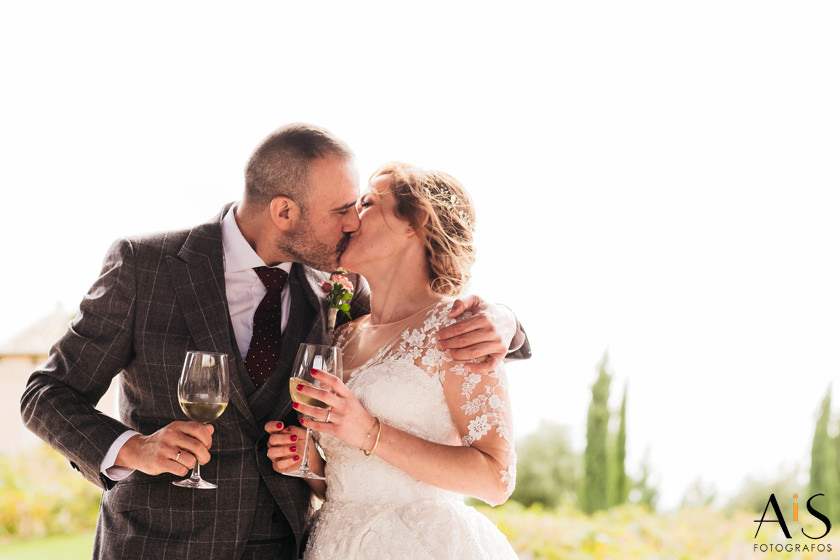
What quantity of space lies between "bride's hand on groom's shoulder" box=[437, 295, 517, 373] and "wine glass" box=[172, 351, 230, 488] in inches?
28.9

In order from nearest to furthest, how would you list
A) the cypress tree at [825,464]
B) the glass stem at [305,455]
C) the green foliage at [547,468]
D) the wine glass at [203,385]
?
the wine glass at [203,385]
the glass stem at [305,455]
the cypress tree at [825,464]
the green foliage at [547,468]

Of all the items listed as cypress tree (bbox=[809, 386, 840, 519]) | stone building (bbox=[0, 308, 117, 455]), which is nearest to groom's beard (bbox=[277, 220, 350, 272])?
stone building (bbox=[0, 308, 117, 455])

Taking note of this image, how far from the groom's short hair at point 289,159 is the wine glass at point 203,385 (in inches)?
29.8

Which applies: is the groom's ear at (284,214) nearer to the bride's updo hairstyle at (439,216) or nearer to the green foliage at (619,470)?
the bride's updo hairstyle at (439,216)

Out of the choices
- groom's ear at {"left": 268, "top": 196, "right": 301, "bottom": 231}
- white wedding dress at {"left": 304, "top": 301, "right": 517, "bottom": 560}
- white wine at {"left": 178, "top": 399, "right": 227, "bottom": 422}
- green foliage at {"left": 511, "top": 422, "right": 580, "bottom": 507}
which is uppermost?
groom's ear at {"left": 268, "top": 196, "right": 301, "bottom": 231}

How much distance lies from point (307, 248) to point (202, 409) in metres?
0.76

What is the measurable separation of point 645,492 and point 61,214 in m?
6.27

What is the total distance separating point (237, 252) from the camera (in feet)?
8.15

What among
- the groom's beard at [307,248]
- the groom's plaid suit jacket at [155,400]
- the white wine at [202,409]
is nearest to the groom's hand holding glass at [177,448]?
the white wine at [202,409]

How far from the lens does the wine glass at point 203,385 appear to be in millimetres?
1892

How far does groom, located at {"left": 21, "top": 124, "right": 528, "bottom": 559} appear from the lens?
2172mm

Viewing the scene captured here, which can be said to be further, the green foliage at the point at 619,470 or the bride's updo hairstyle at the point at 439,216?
the green foliage at the point at 619,470

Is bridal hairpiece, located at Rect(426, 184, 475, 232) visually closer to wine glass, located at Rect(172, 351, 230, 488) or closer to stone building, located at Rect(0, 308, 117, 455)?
wine glass, located at Rect(172, 351, 230, 488)

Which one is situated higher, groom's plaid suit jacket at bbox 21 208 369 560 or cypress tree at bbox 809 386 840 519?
groom's plaid suit jacket at bbox 21 208 369 560
